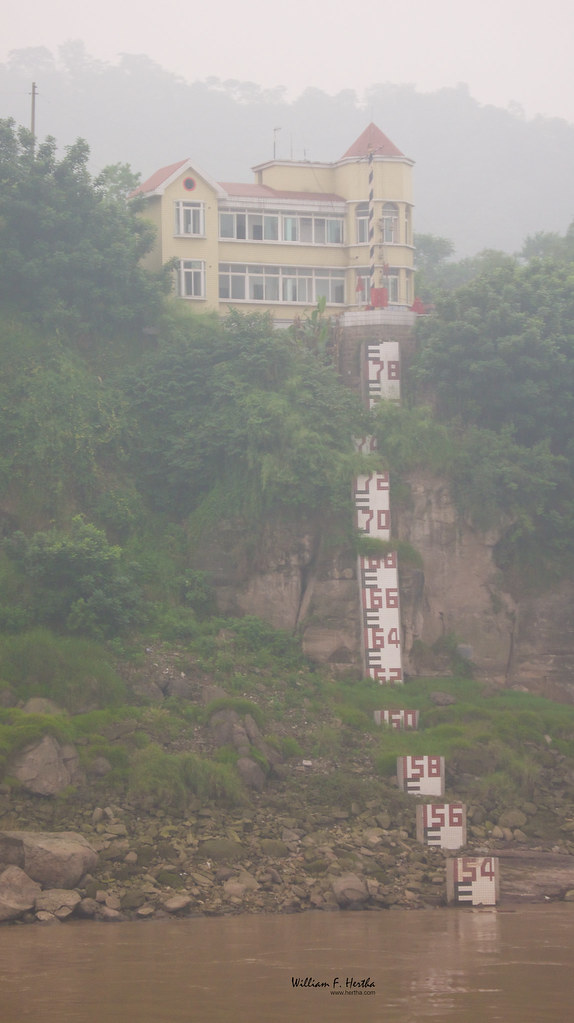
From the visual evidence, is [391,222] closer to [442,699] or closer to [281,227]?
[281,227]

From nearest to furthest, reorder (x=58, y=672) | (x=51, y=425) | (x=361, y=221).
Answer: (x=58, y=672)
(x=51, y=425)
(x=361, y=221)

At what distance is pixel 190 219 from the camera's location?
47.6 meters

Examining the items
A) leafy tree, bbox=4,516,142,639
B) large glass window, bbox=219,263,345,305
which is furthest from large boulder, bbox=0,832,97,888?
large glass window, bbox=219,263,345,305

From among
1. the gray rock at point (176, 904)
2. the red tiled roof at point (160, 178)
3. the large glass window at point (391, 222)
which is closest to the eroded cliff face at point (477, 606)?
the large glass window at point (391, 222)

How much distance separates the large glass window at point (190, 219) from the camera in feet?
156

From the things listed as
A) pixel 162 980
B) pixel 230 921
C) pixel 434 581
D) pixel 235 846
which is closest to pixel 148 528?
pixel 434 581

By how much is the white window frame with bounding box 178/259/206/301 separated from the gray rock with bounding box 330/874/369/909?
24.4m

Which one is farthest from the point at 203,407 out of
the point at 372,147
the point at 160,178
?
the point at 372,147

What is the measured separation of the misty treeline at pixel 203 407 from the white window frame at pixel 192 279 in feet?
5.99

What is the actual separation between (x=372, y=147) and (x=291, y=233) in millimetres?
4104

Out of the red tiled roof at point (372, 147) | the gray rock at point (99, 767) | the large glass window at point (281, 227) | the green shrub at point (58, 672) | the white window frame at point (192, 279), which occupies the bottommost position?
the gray rock at point (99, 767)

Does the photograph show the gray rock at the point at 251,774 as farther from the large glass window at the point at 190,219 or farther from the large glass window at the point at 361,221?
the large glass window at the point at 361,221

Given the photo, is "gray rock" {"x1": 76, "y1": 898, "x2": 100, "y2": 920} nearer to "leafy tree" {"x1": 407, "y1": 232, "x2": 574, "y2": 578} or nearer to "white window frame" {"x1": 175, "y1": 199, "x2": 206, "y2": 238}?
"leafy tree" {"x1": 407, "y1": 232, "x2": 574, "y2": 578}

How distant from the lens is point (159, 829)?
30.0m
